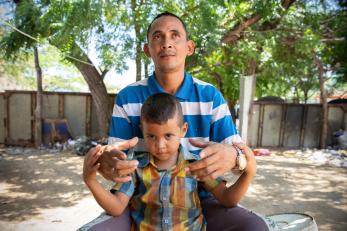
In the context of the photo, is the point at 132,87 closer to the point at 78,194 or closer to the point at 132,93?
the point at 132,93

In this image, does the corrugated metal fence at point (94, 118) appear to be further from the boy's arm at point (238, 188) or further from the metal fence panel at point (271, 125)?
the boy's arm at point (238, 188)

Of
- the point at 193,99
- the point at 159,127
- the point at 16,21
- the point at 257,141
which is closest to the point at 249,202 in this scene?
the point at 193,99

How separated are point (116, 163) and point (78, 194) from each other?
3.92 m

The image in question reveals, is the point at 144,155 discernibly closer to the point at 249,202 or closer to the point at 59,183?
the point at 249,202

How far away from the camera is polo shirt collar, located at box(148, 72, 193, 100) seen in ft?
6.58

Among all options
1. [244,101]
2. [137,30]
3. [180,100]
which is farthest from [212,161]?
[244,101]

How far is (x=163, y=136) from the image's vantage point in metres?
1.62

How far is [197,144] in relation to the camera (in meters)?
1.45

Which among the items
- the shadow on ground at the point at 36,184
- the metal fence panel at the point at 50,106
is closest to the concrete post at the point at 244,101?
the shadow on ground at the point at 36,184

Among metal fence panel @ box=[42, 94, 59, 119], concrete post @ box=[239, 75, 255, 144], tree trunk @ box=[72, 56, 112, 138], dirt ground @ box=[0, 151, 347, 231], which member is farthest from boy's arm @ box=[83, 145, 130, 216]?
metal fence panel @ box=[42, 94, 59, 119]

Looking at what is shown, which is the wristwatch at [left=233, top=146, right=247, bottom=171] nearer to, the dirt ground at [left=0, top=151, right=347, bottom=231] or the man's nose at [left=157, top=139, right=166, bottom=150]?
the man's nose at [left=157, top=139, right=166, bottom=150]

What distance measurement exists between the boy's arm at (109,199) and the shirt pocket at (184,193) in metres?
0.27

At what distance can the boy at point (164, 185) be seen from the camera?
160 centimetres

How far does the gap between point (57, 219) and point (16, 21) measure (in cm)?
383
